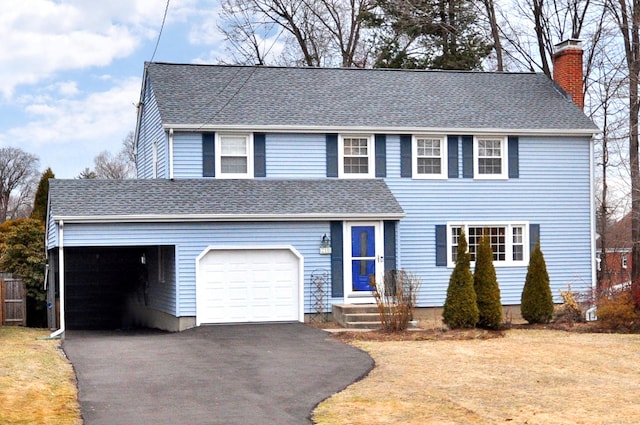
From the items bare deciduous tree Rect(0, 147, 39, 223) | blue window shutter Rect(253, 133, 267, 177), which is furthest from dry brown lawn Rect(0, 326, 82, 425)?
bare deciduous tree Rect(0, 147, 39, 223)

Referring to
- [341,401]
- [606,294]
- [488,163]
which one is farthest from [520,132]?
[341,401]

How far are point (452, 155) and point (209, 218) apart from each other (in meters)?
7.67

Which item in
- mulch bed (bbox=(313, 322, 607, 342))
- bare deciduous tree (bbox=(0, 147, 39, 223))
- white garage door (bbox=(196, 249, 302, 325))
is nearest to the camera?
mulch bed (bbox=(313, 322, 607, 342))

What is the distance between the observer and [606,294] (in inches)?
910

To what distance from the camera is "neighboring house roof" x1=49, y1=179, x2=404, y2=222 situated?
22.0 meters

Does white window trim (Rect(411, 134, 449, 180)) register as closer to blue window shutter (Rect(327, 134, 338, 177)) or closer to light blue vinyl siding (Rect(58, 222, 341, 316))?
blue window shutter (Rect(327, 134, 338, 177))

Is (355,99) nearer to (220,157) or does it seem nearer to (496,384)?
(220,157)

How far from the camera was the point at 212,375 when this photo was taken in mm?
14562

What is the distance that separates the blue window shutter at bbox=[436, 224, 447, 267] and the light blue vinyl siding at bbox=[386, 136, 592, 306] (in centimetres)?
13

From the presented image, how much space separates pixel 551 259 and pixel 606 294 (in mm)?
3466

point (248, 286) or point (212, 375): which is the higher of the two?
point (248, 286)

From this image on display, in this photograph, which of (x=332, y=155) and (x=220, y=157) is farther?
(x=332, y=155)

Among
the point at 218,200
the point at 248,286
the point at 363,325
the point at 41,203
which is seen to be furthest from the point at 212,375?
the point at 41,203

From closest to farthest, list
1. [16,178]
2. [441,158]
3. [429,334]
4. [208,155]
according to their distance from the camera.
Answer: [429,334]
[208,155]
[441,158]
[16,178]
